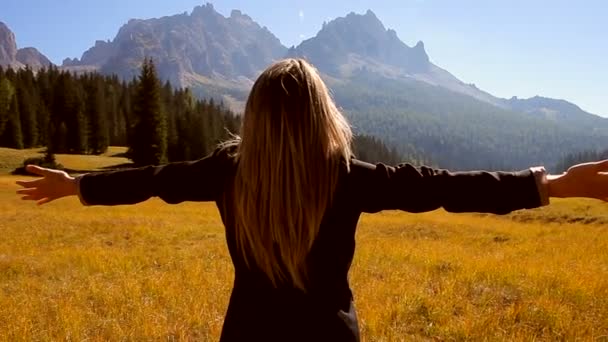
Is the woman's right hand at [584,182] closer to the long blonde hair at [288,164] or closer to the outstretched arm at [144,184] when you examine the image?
the long blonde hair at [288,164]

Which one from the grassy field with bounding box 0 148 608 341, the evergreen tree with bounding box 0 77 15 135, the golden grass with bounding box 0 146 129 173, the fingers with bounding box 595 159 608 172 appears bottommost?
the grassy field with bounding box 0 148 608 341

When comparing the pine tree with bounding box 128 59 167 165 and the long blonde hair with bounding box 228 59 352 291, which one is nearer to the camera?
the long blonde hair with bounding box 228 59 352 291

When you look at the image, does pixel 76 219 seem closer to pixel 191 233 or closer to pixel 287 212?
pixel 191 233

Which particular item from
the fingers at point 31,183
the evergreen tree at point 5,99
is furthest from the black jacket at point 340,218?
the evergreen tree at point 5,99

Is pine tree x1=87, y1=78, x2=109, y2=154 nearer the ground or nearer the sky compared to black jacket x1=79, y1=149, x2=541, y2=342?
nearer the sky

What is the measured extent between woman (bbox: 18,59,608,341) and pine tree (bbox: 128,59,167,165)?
60902mm

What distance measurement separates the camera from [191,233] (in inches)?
681

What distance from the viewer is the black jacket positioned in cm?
252

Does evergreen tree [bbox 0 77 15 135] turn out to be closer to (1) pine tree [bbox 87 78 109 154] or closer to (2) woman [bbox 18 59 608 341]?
(1) pine tree [bbox 87 78 109 154]

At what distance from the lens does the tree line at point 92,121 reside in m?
62.6

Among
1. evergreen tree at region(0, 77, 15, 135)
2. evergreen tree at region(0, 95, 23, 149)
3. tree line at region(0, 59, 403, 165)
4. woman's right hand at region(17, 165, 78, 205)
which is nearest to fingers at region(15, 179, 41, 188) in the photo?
woman's right hand at region(17, 165, 78, 205)

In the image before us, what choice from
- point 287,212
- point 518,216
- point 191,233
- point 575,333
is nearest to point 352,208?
point 287,212

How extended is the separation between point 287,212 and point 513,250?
1336cm

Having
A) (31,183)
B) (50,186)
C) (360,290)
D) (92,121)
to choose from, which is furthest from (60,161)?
(50,186)
